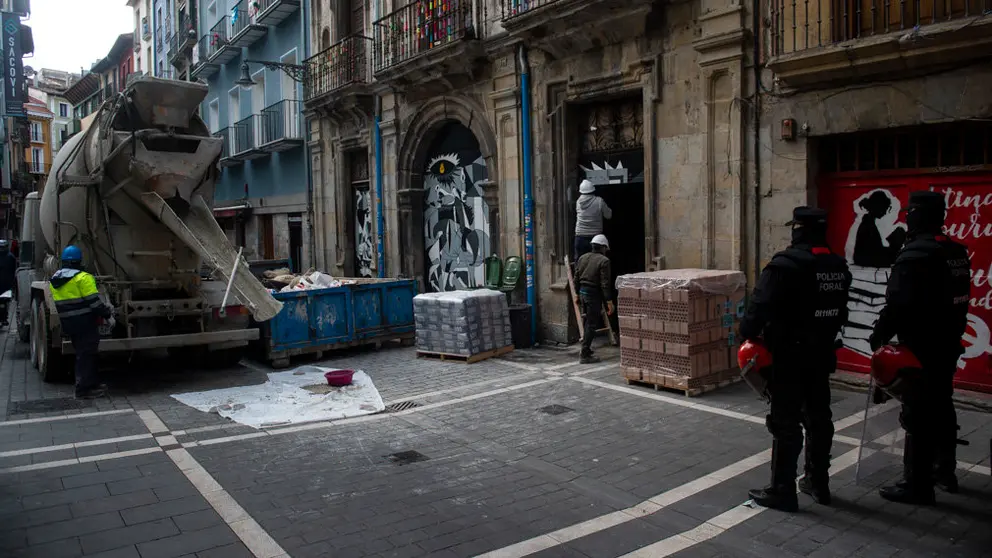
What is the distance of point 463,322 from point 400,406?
2.52 meters

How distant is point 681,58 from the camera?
9523 mm

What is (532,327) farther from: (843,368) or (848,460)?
(848,460)

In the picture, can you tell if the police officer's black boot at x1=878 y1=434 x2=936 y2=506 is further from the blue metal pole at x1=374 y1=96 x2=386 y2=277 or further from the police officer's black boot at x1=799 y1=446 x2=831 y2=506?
the blue metal pole at x1=374 y1=96 x2=386 y2=277

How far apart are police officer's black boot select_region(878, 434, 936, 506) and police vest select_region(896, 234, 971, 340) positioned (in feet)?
2.52

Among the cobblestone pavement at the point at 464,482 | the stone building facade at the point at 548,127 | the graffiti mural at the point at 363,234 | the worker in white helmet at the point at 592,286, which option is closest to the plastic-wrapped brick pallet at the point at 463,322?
the stone building facade at the point at 548,127

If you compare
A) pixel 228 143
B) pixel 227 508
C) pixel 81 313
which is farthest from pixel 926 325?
pixel 228 143

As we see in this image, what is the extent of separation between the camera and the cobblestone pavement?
172 inches

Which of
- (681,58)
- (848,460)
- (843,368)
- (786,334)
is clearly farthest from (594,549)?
(681,58)

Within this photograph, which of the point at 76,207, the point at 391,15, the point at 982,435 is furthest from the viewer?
the point at 391,15

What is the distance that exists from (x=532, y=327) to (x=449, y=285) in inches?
141

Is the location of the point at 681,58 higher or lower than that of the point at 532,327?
higher

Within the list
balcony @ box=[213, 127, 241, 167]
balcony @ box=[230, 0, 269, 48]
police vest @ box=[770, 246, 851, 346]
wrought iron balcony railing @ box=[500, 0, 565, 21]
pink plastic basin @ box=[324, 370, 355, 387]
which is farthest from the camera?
balcony @ box=[213, 127, 241, 167]

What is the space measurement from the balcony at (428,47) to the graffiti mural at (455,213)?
1146mm

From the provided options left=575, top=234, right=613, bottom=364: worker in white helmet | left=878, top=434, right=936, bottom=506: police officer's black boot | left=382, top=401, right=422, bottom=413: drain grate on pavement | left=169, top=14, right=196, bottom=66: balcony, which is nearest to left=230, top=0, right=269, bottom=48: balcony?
left=169, top=14, right=196, bottom=66: balcony
